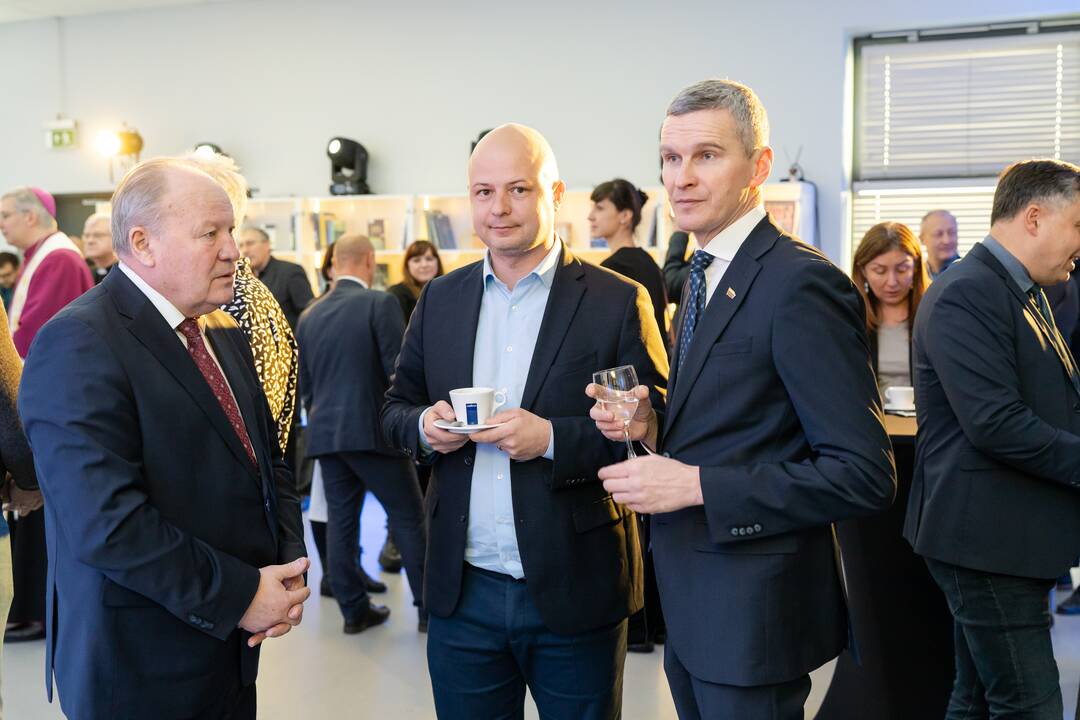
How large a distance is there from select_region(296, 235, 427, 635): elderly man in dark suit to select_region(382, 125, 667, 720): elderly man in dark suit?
207 cm

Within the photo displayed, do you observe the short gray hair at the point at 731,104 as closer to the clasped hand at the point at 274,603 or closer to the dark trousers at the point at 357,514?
the clasped hand at the point at 274,603

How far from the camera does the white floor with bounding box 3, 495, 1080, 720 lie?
345 centimetres

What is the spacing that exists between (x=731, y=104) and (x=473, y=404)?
2.48 feet

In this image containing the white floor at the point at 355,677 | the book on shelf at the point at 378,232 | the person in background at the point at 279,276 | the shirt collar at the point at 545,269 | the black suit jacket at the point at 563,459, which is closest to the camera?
the black suit jacket at the point at 563,459

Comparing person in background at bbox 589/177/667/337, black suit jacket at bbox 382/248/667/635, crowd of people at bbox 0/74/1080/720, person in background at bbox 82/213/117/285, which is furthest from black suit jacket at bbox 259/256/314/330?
black suit jacket at bbox 382/248/667/635

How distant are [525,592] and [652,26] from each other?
6.59 meters

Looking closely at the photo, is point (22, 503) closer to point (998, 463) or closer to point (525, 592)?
point (525, 592)

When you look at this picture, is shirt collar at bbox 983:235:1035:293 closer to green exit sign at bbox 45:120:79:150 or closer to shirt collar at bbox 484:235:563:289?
shirt collar at bbox 484:235:563:289

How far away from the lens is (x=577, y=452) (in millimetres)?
1946

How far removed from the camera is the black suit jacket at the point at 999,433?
215 cm

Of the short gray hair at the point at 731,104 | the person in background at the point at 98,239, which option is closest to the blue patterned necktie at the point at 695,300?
the short gray hair at the point at 731,104

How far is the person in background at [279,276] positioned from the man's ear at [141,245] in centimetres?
452

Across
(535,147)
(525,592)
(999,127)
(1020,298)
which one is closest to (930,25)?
(999,127)

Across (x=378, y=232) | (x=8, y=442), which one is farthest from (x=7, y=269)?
(x=8, y=442)
